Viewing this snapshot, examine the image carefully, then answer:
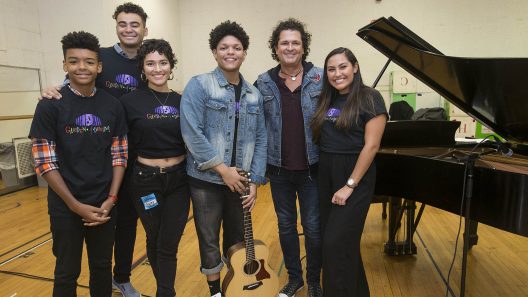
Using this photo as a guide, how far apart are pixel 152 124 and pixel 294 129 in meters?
0.81

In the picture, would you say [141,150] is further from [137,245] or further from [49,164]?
[137,245]

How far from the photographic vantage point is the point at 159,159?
1.85m

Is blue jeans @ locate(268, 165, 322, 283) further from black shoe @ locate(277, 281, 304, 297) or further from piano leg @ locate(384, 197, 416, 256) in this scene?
piano leg @ locate(384, 197, 416, 256)

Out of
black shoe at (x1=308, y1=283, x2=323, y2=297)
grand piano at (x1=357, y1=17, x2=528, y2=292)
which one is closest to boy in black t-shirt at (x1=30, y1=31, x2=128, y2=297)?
black shoe at (x1=308, y1=283, x2=323, y2=297)

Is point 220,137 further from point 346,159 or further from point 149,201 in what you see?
point 346,159

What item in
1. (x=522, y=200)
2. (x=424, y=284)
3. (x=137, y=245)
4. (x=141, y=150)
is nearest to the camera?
(x=522, y=200)

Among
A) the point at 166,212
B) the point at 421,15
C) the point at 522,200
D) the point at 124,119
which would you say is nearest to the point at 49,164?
the point at 124,119

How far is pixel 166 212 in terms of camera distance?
1876 mm

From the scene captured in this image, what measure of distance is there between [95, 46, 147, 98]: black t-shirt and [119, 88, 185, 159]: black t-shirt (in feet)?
0.53

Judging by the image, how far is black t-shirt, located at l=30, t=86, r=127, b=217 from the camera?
5.31ft

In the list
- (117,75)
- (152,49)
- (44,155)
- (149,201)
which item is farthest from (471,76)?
(44,155)

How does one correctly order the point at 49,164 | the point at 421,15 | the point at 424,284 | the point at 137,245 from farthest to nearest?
the point at 421,15 → the point at 137,245 → the point at 424,284 → the point at 49,164

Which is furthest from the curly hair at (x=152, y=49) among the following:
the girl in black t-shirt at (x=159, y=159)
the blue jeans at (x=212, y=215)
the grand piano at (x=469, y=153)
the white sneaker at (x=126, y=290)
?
the white sneaker at (x=126, y=290)

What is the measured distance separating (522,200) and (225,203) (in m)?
1.53
